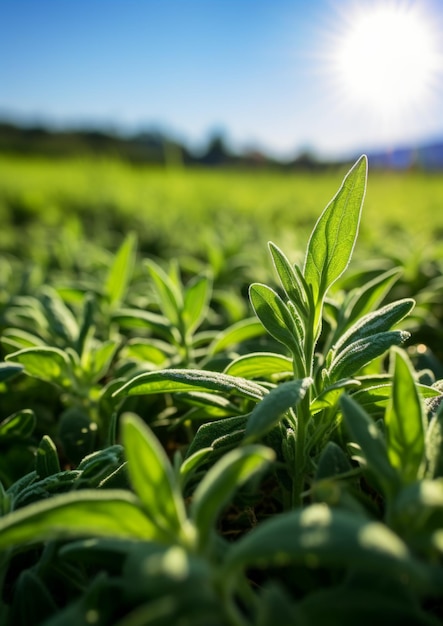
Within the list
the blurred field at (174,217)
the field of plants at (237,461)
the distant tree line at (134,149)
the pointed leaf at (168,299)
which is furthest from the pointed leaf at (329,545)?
the distant tree line at (134,149)

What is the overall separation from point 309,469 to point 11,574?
0.53 meters

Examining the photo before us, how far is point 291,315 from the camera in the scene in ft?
3.31

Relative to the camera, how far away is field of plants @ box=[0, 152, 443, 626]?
22.6 inches

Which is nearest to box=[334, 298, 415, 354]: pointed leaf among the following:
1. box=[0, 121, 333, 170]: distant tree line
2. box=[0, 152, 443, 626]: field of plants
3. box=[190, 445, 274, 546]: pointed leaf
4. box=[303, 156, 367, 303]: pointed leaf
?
box=[0, 152, 443, 626]: field of plants

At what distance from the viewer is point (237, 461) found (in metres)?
0.63

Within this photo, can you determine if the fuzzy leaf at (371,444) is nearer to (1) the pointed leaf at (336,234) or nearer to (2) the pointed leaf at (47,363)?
(1) the pointed leaf at (336,234)

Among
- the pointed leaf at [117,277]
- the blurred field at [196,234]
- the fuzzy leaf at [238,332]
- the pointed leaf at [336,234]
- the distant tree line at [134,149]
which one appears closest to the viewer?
the pointed leaf at [336,234]

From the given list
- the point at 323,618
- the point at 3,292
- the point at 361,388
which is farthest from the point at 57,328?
the point at 323,618

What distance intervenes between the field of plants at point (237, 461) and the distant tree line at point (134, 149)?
21.9ft

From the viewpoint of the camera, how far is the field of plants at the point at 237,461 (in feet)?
1.89

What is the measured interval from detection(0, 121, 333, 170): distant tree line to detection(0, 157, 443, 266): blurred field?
8.17 feet

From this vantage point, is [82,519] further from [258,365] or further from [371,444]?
[258,365]

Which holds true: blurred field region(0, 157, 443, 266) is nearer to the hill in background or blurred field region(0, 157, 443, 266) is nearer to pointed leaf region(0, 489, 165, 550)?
pointed leaf region(0, 489, 165, 550)

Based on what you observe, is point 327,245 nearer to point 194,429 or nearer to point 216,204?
point 194,429
